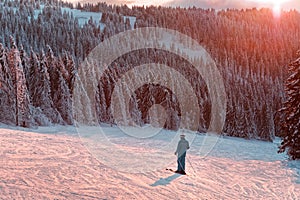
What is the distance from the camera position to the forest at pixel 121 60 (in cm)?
3873

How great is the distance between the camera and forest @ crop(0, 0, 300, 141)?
127 feet

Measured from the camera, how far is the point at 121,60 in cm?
12356

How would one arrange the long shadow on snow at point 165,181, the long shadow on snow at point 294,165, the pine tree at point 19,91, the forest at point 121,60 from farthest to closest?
the forest at point 121,60
the pine tree at point 19,91
the long shadow on snow at point 294,165
the long shadow on snow at point 165,181

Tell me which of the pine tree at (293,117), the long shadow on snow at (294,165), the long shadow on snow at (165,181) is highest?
the pine tree at (293,117)

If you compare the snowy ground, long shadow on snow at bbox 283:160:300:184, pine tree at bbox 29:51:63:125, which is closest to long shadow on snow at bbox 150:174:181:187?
the snowy ground

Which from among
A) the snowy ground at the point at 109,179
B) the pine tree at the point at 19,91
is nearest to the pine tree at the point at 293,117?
the snowy ground at the point at 109,179

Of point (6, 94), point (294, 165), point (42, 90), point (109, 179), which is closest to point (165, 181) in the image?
point (109, 179)

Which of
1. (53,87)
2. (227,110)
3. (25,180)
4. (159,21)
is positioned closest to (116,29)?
(159,21)

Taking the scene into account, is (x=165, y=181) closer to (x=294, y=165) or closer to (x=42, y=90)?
(x=294, y=165)

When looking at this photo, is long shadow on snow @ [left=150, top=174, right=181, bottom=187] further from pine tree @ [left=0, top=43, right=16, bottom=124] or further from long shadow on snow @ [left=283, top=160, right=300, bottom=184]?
pine tree @ [left=0, top=43, right=16, bottom=124]

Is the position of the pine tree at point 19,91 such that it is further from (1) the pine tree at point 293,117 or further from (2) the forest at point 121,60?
(1) the pine tree at point 293,117

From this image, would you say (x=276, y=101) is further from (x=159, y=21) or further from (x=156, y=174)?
(x=159, y=21)

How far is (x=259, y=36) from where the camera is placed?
183750 millimetres

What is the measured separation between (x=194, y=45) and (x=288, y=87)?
146m
